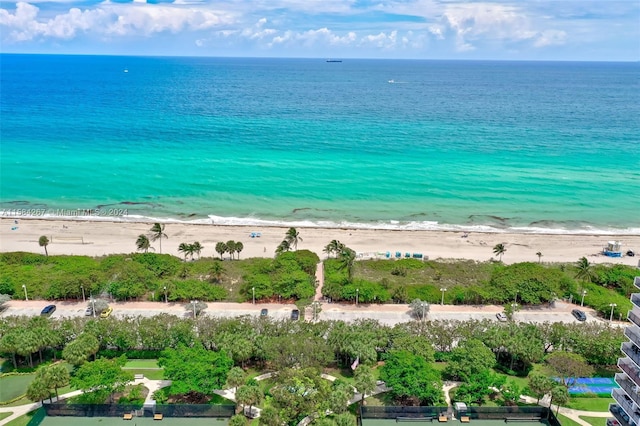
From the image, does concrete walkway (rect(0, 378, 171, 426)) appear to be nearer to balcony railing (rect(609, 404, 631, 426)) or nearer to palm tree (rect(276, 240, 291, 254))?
palm tree (rect(276, 240, 291, 254))

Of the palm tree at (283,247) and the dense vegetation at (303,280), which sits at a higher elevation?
the palm tree at (283,247)

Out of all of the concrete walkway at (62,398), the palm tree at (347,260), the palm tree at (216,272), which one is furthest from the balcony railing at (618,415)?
the palm tree at (216,272)

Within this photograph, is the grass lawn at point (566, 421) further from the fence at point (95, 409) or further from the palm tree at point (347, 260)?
the fence at point (95, 409)

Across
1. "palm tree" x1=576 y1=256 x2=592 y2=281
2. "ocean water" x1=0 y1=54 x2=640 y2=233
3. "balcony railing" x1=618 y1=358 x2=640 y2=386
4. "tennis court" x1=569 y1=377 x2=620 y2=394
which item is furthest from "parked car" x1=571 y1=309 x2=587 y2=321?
"ocean water" x1=0 y1=54 x2=640 y2=233

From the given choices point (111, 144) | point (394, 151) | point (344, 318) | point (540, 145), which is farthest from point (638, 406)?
point (111, 144)

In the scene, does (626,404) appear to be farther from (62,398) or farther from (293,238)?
(293,238)

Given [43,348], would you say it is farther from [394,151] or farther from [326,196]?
[394,151]
